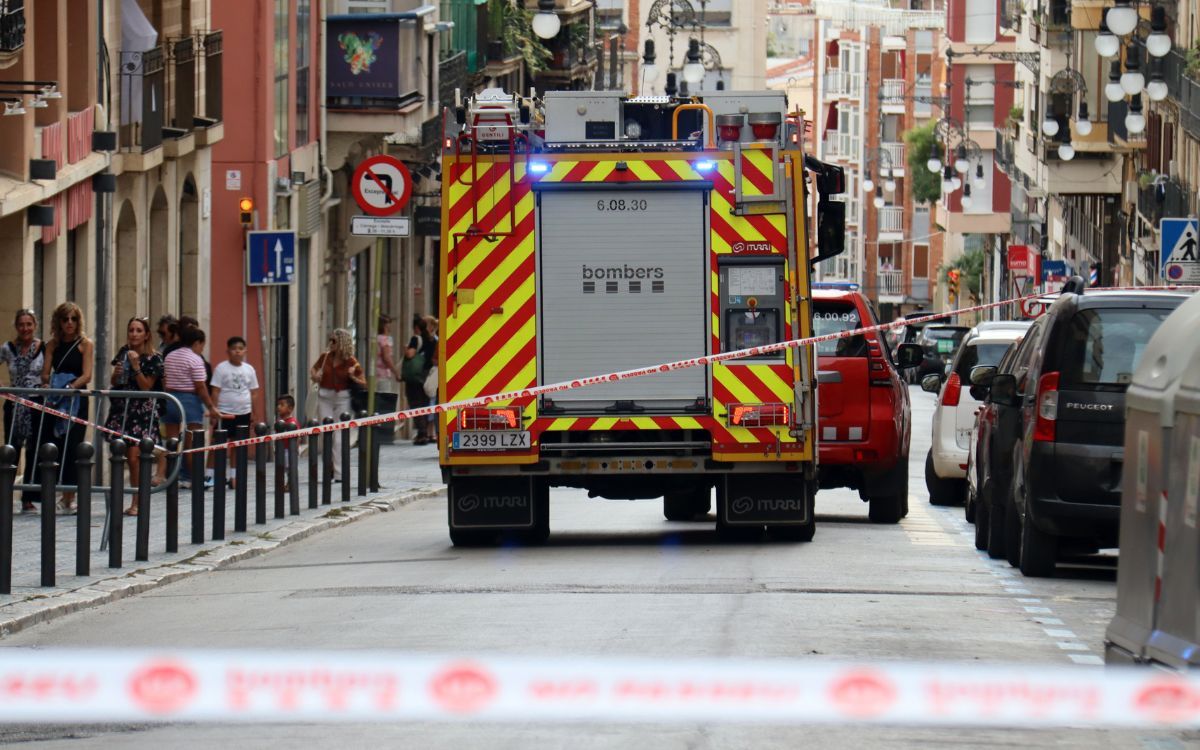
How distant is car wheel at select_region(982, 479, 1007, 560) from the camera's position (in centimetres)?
1683

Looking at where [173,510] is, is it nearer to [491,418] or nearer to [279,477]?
[491,418]

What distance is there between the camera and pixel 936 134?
100312 millimetres

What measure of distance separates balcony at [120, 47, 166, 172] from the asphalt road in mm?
9751

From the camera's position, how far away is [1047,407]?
575 inches

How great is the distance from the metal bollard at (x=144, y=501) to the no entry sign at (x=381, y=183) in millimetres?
7589

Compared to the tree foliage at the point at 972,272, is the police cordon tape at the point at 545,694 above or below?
below

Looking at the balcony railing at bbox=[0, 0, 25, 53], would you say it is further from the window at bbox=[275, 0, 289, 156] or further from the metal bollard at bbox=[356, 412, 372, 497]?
the window at bbox=[275, 0, 289, 156]

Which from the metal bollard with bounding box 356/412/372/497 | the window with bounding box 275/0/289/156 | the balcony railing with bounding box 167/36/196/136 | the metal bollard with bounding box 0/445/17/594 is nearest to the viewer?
the metal bollard with bounding box 0/445/17/594

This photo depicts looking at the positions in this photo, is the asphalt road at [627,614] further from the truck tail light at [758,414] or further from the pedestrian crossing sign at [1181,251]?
the pedestrian crossing sign at [1181,251]

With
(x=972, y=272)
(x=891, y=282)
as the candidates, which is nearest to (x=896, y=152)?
(x=891, y=282)

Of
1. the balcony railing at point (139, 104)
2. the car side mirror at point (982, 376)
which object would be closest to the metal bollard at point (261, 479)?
the car side mirror at point (982, 376)

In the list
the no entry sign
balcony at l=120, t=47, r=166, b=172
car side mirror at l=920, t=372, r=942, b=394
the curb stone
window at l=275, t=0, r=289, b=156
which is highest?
window at l=275, t=0, r=289, b=156

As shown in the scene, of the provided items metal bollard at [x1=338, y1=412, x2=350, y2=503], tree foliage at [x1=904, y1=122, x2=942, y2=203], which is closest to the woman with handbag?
metal bollard at [x1=338, y1=412, x2=350, y2=503]

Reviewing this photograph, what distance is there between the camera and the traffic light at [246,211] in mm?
32219
